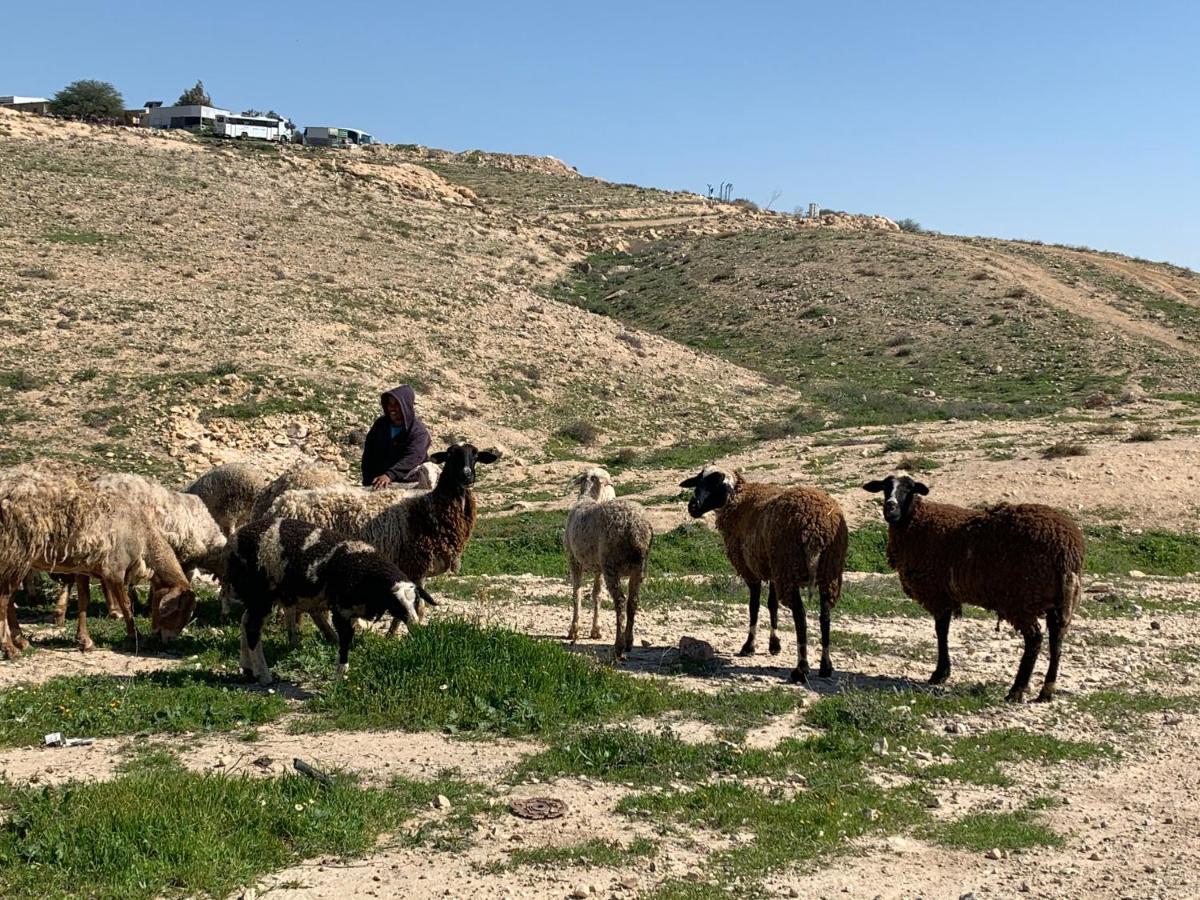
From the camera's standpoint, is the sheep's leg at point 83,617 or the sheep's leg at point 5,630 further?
the sheep's leg at point 83,617

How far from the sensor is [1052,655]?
405 inches

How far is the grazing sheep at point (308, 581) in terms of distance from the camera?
9414mm

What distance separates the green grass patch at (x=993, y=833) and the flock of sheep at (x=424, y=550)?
304 cm

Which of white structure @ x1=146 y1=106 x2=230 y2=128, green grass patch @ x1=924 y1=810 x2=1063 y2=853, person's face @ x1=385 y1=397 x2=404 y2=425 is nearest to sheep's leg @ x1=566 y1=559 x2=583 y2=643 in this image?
person's face @ x1=385 y1=397 x2=404 y2=425

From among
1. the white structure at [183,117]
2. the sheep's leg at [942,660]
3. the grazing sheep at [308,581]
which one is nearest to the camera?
the grazing sheep at [308,581]

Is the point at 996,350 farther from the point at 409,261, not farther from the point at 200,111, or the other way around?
the point at 200,111

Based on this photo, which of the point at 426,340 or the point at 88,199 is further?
the point at 88,199

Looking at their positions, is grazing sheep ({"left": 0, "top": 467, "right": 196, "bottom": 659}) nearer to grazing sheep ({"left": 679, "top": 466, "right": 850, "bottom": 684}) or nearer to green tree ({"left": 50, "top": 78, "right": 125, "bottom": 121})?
grazing sheep ({"left": 679, "top": 466, "right": 850, "bottom": 684})

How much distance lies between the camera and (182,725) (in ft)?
26.9

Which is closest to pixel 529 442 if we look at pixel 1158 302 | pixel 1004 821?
pixel 1004 821

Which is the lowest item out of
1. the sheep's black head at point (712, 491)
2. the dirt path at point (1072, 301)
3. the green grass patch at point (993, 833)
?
the green grass patch at point (993, 833)

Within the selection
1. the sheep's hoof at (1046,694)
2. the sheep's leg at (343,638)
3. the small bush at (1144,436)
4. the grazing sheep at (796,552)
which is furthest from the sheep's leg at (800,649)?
the small bush at (1144,436)

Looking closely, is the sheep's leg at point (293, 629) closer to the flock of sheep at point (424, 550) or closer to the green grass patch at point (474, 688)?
the flock of sheep at point (424, 550)

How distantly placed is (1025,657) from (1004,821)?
316cm
